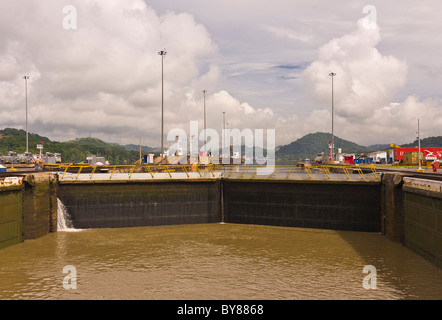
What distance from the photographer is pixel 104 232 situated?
27.0 meters

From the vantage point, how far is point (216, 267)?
17.9 metres

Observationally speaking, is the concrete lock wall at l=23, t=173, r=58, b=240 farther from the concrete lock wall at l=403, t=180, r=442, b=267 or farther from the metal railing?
the concrete lock wall at l=403, t=180, r=442, b=267

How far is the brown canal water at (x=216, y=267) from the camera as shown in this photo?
14.8m

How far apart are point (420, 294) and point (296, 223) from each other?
46.2 ft

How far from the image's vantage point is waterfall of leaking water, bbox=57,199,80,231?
91.2ft

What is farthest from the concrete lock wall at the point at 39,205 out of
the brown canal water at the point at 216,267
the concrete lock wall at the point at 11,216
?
the brown canal water at the point at 216,267

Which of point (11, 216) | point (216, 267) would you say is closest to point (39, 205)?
point (11, 216)

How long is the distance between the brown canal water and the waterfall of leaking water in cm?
209

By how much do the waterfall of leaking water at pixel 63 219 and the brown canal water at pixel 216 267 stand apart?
2.09 meters

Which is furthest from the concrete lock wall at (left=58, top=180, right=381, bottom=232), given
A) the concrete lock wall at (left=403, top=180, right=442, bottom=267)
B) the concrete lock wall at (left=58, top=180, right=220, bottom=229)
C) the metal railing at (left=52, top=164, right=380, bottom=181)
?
the concrete lock wall at (left=403, top=180, right=442, bottom=267)

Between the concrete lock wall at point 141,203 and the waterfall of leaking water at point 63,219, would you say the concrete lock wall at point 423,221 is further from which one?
the waterfall of leaking water at point 63,219

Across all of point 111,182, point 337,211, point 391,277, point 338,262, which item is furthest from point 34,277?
point 337,211

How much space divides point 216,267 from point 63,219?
54.2 feet
